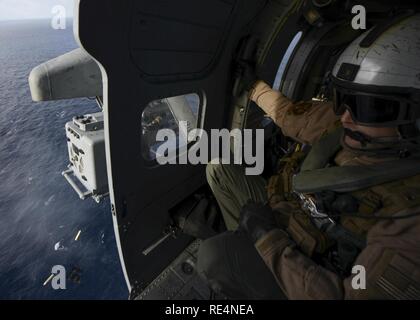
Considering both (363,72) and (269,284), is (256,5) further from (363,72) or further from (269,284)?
(269,284)

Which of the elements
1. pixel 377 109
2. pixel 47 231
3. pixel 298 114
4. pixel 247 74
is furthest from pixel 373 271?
pixel 47 231

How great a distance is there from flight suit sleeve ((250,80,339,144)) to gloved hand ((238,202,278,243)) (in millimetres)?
689

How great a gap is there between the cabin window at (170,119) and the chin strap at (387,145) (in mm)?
1172

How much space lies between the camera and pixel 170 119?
434cm

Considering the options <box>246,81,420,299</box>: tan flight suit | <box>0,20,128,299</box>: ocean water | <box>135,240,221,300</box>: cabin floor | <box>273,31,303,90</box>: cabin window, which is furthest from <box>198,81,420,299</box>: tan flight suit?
<box>0,20,128,299</box>: ocean water

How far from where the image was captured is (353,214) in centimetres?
129

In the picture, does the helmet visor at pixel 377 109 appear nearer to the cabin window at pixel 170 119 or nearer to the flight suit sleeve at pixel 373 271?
the flight suit sleeve at pixel 373 271

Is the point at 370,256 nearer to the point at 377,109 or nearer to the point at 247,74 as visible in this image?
the point at 377,109

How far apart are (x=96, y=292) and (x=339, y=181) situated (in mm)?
7628

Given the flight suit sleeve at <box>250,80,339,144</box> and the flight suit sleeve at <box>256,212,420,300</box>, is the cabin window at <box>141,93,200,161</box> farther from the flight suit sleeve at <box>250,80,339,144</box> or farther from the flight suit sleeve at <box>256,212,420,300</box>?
the flight suit sleeve at <box>256,212,420,300</box>

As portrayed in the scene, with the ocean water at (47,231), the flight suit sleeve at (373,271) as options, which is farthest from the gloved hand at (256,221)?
the ocean water at (47,231)

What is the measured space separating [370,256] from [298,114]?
49.4 inches

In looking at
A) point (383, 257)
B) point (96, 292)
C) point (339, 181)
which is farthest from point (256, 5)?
point (96, 292)

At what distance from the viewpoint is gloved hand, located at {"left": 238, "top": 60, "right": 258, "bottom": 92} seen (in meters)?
2.09
